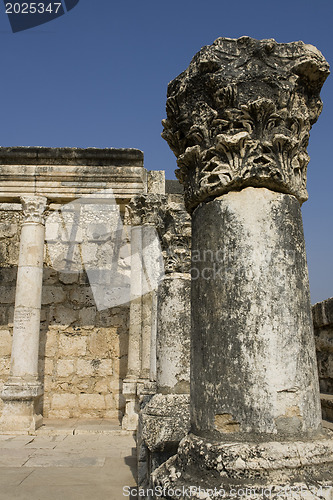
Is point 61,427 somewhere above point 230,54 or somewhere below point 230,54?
below

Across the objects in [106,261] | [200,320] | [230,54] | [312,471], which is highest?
[106,261]

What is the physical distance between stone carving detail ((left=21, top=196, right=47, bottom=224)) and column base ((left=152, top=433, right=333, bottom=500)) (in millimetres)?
8295

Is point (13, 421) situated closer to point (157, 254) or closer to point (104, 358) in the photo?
point (104, 358)

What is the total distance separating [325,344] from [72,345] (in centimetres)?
692

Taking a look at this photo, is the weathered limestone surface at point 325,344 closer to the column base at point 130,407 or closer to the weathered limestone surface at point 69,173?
the column base at point 130,407

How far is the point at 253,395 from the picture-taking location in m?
2.28

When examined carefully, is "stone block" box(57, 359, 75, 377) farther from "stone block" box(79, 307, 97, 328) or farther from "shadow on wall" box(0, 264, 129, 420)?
"stone block" box(79, 307, 97, 328)

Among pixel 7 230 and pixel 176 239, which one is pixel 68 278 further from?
pixel 176 239

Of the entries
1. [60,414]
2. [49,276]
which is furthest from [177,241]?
[60,414]

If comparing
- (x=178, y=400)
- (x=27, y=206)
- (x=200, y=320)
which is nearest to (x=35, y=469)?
(x=178, y=400)

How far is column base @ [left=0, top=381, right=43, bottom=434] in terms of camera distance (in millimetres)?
8516

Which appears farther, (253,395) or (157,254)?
(157,254)

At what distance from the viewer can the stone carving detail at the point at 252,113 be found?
103 inches

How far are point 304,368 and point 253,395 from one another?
0.33m
